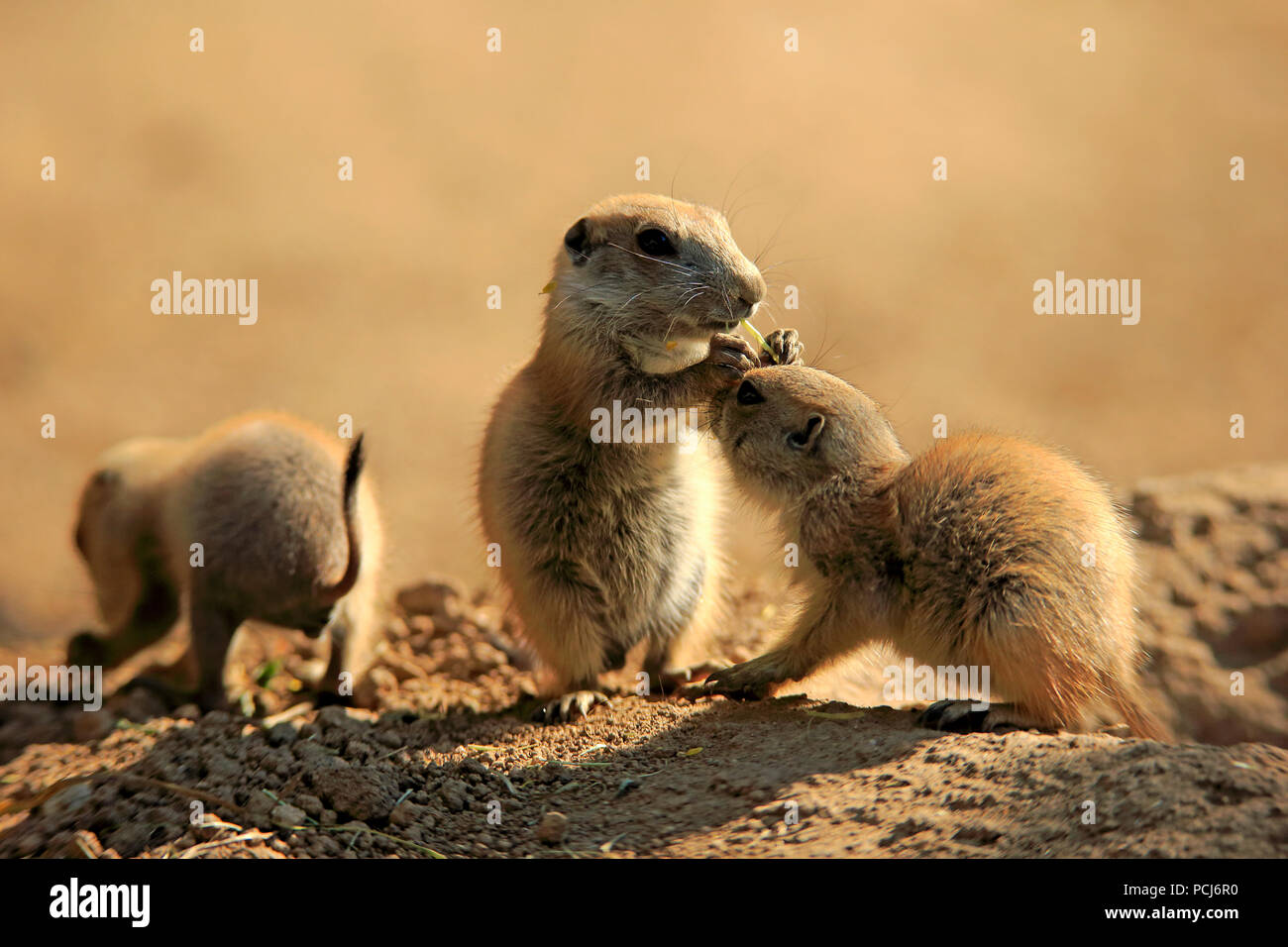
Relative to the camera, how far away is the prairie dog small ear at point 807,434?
5.38 m

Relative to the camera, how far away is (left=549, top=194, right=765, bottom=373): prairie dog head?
5.93 m

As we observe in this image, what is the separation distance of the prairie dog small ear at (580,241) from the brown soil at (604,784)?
98.7 inches

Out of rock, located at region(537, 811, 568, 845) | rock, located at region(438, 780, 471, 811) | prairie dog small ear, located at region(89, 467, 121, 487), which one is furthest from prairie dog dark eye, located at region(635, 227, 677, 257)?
prairie dog small ear, located at region(89, 467, 121, 487)

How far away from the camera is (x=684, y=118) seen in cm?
1730

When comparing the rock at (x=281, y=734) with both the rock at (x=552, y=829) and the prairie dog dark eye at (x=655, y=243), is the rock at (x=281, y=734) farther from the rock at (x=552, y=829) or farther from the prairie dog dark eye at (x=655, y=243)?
the prairie dog dark eye at (x=655, y=243)

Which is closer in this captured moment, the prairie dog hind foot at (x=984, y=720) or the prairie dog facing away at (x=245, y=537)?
the prairie dog hind foot at (x=984, y=720)

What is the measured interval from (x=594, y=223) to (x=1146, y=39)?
1760 cm

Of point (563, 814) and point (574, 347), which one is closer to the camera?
point (563, 814)

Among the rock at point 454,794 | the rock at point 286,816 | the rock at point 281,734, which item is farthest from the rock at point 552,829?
the rock at point 281,734

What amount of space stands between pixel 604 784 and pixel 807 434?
1896 millimetres

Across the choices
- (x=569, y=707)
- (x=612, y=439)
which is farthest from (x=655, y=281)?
(x=569, y=707)

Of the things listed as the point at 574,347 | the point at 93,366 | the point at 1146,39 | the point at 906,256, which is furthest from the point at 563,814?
the point at 1146,39

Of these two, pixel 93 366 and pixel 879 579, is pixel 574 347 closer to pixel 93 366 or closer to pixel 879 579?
pixel 879 579

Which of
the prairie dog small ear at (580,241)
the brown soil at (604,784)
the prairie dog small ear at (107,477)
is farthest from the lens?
the prairie dog small ear at (107,477)
